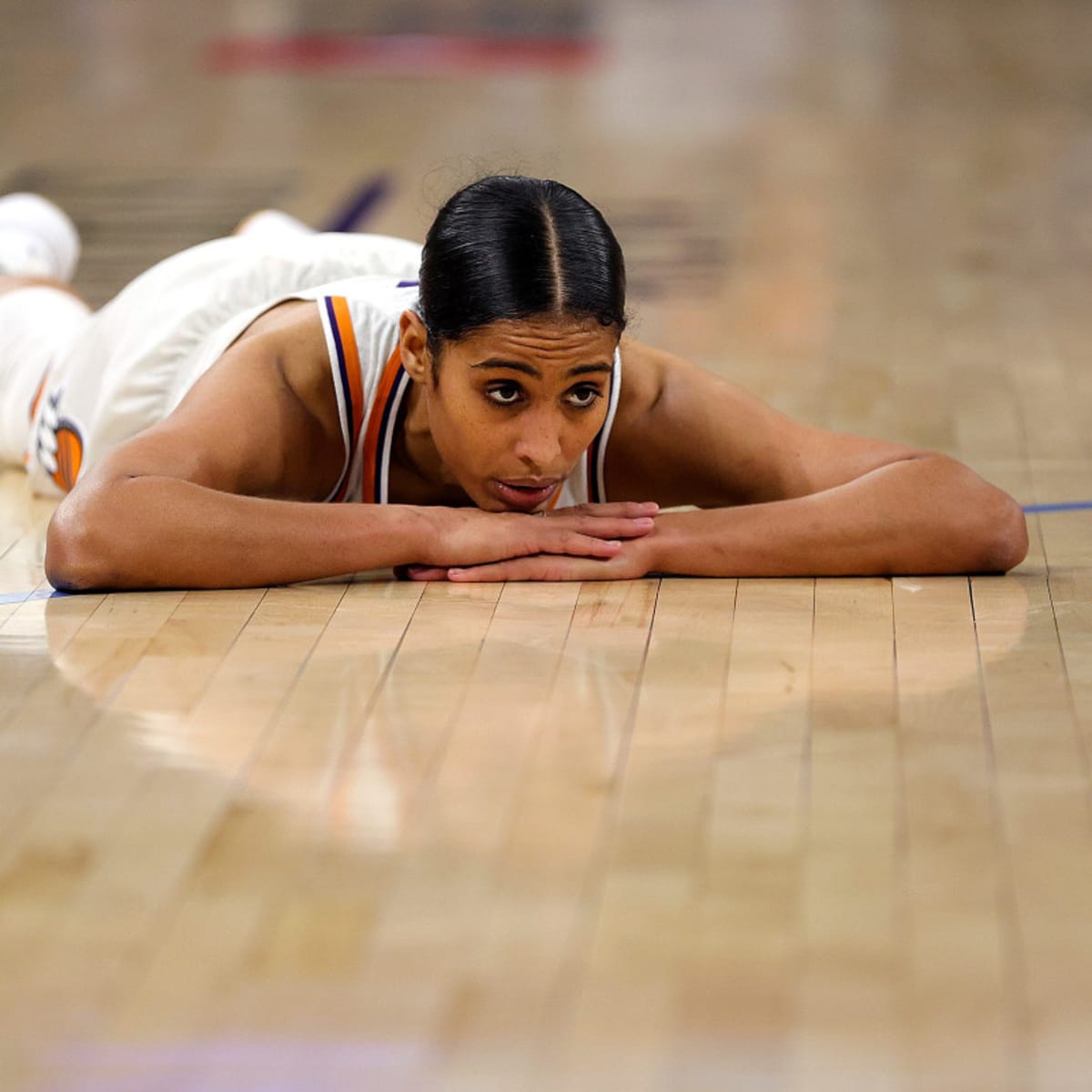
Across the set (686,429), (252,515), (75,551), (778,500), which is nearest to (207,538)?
(252,515)

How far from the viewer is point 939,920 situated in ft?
4.96

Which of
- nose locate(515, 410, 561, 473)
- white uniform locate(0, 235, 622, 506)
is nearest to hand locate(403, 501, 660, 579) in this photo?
white uniform locate(0, 235, 622, 506)

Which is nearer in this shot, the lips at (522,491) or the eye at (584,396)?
the eye at (584,396)

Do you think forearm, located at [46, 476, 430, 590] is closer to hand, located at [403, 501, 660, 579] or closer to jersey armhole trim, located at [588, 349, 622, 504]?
hand, located at [403, 501, 660, 579]

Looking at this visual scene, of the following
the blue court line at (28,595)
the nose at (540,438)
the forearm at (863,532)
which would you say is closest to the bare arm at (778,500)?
the forearm at (863,532)

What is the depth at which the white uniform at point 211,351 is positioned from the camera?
2371mm

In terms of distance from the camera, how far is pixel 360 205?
17.0 feet

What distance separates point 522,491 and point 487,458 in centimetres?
11

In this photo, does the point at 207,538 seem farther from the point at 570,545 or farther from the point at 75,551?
the point at 570,545

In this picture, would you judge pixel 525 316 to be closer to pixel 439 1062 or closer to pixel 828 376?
pixel 439 1062

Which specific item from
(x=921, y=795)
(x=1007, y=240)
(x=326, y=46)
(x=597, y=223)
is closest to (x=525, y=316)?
(x=597, y=223)

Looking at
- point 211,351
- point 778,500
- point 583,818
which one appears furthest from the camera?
point 211,351

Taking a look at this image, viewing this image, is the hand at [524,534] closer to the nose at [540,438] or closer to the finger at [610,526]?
the finger at [610,526]

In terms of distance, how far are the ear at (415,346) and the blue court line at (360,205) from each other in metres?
2.71
